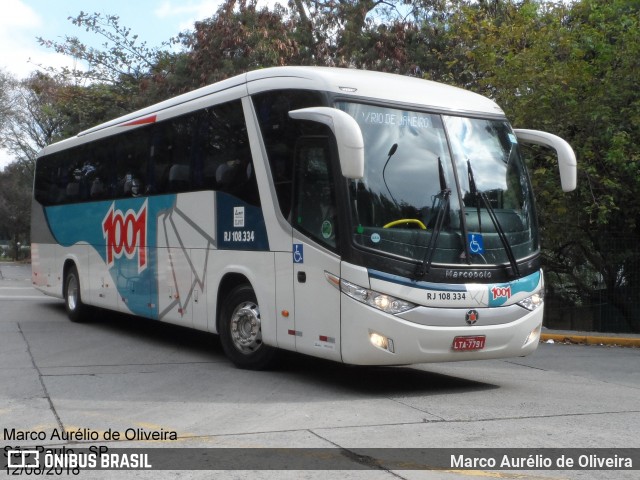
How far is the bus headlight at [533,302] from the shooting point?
366 inches

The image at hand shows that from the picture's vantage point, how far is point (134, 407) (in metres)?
8.09

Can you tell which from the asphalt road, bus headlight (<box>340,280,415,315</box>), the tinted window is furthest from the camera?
the tinted window

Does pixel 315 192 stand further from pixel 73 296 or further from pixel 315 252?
pixel 73 296

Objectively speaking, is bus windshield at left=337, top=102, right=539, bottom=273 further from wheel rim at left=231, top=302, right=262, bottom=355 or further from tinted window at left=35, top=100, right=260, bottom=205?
wheel rim at left=231, top=302, right=262, bottom=355

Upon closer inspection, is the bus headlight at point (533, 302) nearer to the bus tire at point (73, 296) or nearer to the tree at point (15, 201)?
the bus tire at point (73, 296)

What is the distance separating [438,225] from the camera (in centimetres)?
877

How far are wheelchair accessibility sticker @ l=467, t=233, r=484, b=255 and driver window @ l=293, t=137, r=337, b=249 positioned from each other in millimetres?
1380

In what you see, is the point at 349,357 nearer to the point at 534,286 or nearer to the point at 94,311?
the point at 534,286

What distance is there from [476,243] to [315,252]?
1.63m

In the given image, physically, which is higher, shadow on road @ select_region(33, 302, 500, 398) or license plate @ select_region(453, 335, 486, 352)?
license plate @ select_region(453, 335, 486, 352)

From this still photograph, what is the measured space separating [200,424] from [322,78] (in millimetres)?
3769

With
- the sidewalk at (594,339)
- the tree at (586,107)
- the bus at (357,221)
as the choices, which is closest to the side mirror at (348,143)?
the bus at (357,221)

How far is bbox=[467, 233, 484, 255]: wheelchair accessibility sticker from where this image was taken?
8.95m

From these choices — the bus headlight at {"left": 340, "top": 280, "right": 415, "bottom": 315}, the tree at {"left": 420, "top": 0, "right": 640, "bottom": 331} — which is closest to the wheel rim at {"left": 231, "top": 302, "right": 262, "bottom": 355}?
the bus headlight at {"left": 340, "top": 280, "right": 415, "bottom": 315}
